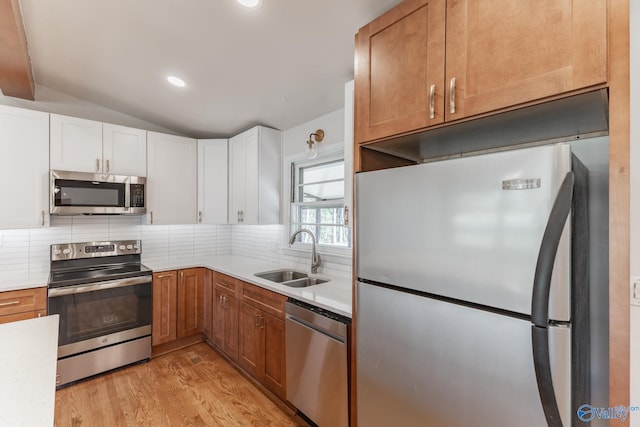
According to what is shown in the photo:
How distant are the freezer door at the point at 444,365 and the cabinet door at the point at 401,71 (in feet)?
2.45

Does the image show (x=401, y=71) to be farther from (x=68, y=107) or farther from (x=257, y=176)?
(x=68, y=107)

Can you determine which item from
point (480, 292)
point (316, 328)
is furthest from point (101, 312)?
point (480, 292)

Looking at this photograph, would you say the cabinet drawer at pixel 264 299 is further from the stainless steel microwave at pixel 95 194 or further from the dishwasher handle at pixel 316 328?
the stainless steel microwave at pixel 95 194

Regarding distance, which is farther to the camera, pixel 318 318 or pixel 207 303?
pixel 207 303

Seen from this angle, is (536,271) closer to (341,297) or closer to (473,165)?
(473,165)

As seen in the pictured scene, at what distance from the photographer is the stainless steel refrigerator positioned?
0.83m

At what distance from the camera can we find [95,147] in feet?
8.99

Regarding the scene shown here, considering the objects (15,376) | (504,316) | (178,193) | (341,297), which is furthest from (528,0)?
(178,193)

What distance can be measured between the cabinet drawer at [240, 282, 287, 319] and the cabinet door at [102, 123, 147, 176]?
1.70 m

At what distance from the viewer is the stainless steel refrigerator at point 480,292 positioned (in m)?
0.83

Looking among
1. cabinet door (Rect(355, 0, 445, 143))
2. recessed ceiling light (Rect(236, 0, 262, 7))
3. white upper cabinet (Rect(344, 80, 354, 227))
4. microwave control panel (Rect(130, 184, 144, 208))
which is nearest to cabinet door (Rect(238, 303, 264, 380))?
white upper cabinet (Rect(344, 80, 354, 227))

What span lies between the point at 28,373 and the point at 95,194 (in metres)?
2.21

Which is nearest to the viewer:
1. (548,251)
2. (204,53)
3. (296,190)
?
(548,251)

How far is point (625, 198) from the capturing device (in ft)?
2.58
